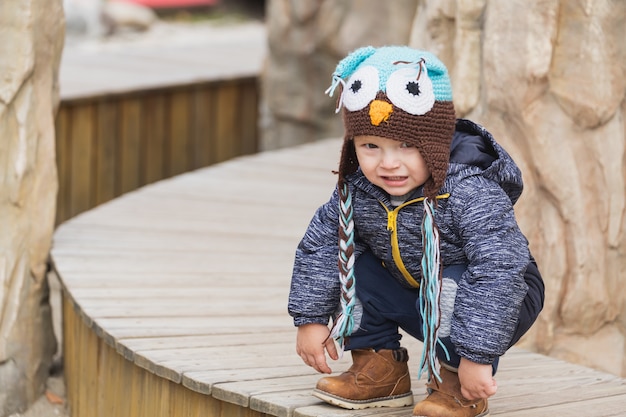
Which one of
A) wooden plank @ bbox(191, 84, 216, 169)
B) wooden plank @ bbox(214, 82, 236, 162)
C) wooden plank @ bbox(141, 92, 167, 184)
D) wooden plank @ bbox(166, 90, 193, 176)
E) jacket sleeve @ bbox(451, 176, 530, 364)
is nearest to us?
jacket sleeve @ bbox(451, 176, 530, 364)

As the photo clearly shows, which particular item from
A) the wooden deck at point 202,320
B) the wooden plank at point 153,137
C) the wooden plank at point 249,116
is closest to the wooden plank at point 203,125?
the wooden plank at point 153,137

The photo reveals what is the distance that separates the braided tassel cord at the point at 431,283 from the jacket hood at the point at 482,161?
0.11m

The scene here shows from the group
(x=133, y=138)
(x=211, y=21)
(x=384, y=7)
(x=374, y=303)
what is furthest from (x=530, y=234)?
(x=211, y=21)

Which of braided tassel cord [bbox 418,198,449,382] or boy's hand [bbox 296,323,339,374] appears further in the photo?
boy's hand [bbox 296,323,339,374]

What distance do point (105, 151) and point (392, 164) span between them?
4.81 metres

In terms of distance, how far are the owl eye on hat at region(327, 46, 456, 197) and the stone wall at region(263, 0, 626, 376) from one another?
99 cm

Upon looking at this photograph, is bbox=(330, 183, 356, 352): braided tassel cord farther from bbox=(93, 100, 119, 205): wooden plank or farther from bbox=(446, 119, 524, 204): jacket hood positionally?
bbox=(93, 100, 119, 205): wooden plank

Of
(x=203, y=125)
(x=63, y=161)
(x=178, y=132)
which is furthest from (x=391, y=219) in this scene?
(x=203, y=125)

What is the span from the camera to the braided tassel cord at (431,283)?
2557mm

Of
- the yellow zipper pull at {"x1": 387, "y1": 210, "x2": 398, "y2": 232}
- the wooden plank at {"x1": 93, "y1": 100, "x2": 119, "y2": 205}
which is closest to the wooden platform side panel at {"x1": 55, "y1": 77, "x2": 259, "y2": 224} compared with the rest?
the wooden plank at {"x1": 93, "y1": 100, "x2": 119, "y2": 205}

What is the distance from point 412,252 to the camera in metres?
2.65

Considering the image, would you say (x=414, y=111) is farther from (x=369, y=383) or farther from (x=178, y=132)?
(x=178, y=132)

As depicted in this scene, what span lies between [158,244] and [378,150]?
1.96 m

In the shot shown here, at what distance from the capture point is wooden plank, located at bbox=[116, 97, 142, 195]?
7.32m
